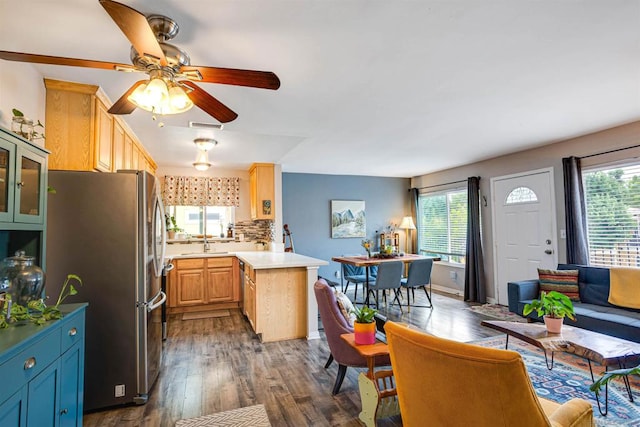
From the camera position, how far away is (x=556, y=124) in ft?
11.9

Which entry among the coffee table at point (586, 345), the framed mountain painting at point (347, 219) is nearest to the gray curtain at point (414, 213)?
the framed mountain painting at point (347, 219)

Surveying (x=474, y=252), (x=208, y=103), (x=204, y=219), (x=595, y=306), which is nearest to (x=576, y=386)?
(x=595, y=306)

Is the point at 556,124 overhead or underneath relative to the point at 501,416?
overhead

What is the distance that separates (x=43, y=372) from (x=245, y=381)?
61.8 inches

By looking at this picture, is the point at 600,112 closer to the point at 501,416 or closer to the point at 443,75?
the point at 443,75

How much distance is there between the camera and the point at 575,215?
407 cm

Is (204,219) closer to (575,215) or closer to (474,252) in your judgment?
(474,252)

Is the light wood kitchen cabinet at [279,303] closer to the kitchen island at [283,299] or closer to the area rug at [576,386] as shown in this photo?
the kitchen island at [283,299]

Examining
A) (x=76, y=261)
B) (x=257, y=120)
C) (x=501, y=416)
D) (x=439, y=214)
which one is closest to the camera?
(x=501, y=416)

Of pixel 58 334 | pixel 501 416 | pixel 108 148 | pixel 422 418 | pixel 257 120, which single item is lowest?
pixel 422 418

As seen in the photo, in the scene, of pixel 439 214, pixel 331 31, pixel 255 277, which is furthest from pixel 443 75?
pixel 439 214

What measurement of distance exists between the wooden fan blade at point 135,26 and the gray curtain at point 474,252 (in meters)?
5.25

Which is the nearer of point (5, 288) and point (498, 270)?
point (5, 288)

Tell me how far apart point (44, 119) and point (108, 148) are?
0.49 metres
